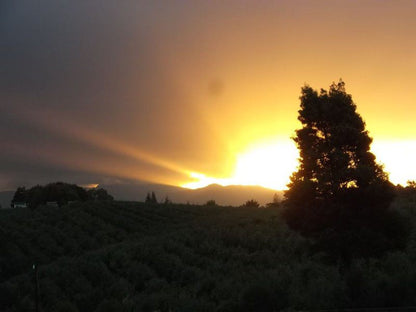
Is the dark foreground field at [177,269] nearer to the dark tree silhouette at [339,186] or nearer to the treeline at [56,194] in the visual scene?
the dark tree silhouette at [339,186]

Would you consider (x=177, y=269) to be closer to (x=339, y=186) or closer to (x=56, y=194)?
(x=339, y=186)

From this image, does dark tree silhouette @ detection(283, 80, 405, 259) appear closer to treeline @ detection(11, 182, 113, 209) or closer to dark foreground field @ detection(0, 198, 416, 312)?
dark foreground field @ detection(0, 198, 416, 312)

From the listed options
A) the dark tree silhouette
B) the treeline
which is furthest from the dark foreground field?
the treeline

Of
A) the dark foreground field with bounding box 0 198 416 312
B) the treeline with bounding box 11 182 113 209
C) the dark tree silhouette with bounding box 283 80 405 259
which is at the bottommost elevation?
the dark foreground field with bounding box 0 198 416 312

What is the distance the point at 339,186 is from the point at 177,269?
42.5ft

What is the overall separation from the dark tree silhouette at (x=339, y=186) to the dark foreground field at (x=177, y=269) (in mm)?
1554

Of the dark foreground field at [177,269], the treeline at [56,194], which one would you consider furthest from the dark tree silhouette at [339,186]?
the treeline at [56,194]

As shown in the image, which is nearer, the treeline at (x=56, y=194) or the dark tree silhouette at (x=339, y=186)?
the dark tree silhouette at (x=339, y=186)

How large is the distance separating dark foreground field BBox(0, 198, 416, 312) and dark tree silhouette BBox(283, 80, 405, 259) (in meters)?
1.55

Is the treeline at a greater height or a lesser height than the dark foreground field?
greater

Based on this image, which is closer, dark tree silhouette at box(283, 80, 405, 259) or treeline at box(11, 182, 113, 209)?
dark tree silhouette at box(283, 80, 405, 259)

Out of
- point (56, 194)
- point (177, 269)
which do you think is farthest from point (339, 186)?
point (56, 194)

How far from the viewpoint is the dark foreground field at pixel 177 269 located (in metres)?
15.0

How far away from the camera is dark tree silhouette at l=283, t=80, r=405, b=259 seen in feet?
59.7
